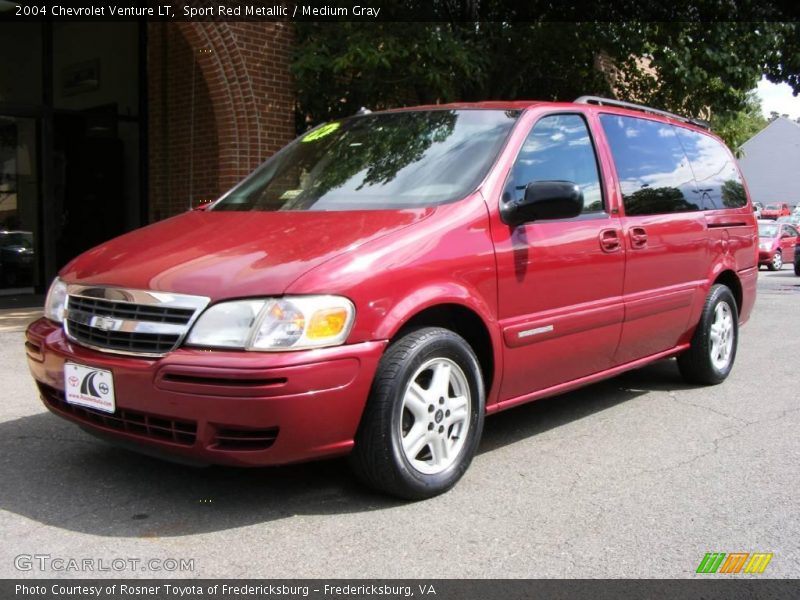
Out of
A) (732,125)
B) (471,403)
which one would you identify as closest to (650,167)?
(471,403)

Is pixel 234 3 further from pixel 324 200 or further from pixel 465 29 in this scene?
pixel 324 200

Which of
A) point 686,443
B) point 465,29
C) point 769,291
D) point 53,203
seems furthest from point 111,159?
point 769,291

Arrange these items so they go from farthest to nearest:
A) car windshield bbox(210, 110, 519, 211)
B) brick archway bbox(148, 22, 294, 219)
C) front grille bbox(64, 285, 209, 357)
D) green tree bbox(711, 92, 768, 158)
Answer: green tree bbox(711, 92, 768, 158)
brick archway bbox(148, 22, 294, 219)
car windshield bbox(210, 110, 519, 211)
front grille bbox(64, 285, 209, 357)

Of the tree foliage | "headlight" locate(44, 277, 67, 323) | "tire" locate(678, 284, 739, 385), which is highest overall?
the tree foliage

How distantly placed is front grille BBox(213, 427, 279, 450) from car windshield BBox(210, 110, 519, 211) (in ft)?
4.16

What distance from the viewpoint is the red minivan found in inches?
126

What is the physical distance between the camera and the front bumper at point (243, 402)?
10.1 ft

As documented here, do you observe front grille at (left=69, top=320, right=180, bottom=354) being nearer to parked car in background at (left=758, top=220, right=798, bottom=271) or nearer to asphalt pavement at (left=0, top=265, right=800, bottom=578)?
asphalt pavement at (left=0, top=265, right=800, bottom=578)

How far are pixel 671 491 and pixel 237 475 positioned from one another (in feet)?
6.66

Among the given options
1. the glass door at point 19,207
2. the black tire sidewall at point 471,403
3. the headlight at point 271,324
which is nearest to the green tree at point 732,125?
the black tire sidewall at point 471,403

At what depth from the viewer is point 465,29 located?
9477mm

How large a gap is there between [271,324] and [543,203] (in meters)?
1.55

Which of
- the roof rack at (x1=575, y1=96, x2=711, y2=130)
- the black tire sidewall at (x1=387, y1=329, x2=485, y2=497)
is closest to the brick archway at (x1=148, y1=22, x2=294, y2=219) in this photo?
the roof rack at (x1=575, y1=96, x2=711, y2=130)

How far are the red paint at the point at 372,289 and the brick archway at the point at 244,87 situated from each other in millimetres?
5500
